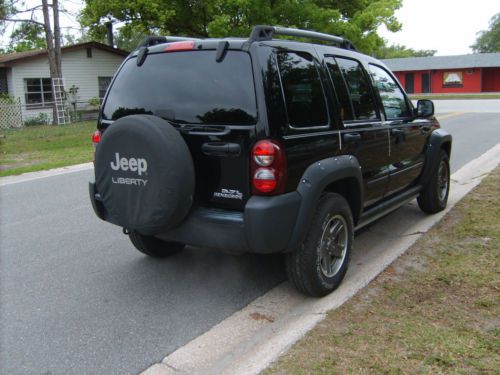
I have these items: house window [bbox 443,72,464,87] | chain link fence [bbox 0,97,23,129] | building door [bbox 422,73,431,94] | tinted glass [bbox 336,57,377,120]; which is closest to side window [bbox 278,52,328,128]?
tinted glass [bbox 336,57,377,120]

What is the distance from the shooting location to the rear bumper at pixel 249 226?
11.3ft

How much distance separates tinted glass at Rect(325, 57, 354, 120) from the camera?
14.1ft

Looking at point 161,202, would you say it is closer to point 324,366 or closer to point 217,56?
point 217,56

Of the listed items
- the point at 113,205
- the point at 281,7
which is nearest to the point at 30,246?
the point at 113,205

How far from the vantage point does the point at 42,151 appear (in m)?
13.5

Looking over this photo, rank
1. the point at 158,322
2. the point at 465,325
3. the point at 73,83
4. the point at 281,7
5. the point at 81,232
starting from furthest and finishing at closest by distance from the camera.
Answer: the point at 73,83, the point at 281,7, the point at 81,232, the point at 158,322, the point at 465,325

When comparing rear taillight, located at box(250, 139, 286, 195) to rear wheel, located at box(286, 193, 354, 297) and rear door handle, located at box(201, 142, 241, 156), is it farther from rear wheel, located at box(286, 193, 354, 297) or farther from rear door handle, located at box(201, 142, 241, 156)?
rear wheel, located at box(286, 193, 354, 297)

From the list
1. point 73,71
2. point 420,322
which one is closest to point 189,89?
point 420,322

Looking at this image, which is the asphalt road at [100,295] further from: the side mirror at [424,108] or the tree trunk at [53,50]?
the tree trunk at [53,50]

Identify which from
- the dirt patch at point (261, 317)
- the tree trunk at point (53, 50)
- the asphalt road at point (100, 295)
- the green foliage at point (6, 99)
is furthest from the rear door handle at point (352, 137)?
the tree trunk at point (53, 50)

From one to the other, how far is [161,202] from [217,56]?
3.65 feet

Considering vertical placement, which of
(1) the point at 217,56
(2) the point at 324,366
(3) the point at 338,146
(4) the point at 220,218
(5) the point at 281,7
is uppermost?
(5) the point at 281,7

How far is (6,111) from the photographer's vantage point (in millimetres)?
23078

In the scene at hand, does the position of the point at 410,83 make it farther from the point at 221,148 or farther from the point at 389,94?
the point at 221,148
